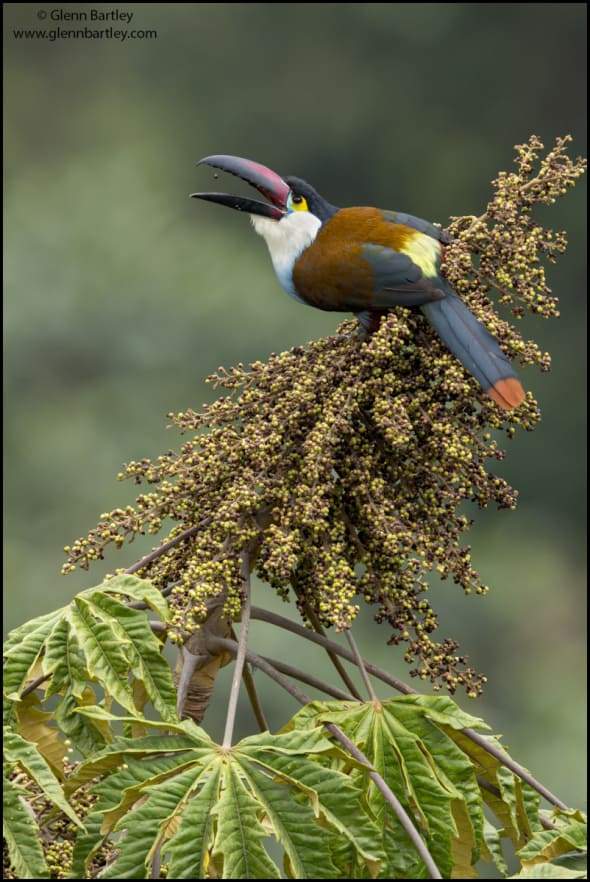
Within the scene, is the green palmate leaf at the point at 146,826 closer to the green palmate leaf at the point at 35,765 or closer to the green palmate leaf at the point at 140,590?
the green palmate leaf at the point at 35,765

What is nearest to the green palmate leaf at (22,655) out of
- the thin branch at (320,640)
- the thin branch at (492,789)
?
the thin branch at (320,640)

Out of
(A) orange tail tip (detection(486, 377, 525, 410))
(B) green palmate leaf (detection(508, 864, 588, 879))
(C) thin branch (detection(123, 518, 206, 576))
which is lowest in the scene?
(B) green palmate leaf (detection(508, 864, 588, 879))

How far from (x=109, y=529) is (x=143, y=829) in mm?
387

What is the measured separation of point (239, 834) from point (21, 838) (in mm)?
220

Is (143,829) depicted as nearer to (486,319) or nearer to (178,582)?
(178,582)

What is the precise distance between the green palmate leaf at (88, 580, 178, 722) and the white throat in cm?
67

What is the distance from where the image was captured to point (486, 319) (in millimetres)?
1587

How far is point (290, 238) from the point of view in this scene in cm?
190

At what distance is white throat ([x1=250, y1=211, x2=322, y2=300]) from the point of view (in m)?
1.89

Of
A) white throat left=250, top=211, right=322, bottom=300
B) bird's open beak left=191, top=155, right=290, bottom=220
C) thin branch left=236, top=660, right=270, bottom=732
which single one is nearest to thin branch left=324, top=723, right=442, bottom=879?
thin branch left=236, top=660, right=270, bottom=732

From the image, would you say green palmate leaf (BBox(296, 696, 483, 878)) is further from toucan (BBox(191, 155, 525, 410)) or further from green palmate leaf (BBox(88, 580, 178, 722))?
toucan (BBox(191, 155, 525, 410))

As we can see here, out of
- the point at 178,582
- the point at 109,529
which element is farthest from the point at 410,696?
the point at 109,529

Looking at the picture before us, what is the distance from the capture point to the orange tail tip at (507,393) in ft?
4.92

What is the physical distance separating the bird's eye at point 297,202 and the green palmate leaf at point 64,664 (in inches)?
31.8
